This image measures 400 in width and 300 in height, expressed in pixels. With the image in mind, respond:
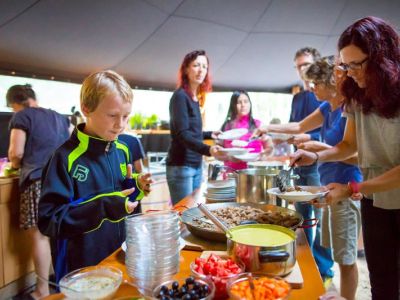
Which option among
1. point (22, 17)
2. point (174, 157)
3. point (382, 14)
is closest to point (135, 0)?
point (22, 17)

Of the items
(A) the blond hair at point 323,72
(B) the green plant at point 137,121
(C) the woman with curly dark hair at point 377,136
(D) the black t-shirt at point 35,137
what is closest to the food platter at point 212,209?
(C) the woman with curly dark hair at point 377,136

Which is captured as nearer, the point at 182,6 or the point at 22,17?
the point at 22,17

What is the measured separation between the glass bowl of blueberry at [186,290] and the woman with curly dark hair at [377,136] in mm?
682

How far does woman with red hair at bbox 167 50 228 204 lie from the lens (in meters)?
2.12

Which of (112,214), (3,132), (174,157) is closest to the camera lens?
(112,214)

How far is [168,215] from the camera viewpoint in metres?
0.83

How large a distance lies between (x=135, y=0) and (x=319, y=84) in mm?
2301

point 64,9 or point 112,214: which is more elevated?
point 64,9

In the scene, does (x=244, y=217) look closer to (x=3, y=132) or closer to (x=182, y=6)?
(x=3, y=132)

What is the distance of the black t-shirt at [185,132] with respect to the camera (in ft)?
6.91

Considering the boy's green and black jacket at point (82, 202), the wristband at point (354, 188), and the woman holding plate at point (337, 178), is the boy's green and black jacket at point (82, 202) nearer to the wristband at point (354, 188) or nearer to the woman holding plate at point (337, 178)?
the wristband at point (354, 188)

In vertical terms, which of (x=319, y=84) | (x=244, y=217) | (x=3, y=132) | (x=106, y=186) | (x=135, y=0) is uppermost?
(x=135, y=0)

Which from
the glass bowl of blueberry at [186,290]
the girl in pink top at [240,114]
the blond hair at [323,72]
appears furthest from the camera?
the girl in pink top at [240,114]

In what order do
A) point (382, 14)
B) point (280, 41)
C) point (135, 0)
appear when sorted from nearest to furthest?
point (135, 0)
point (382, 14)
point (280, 41)
